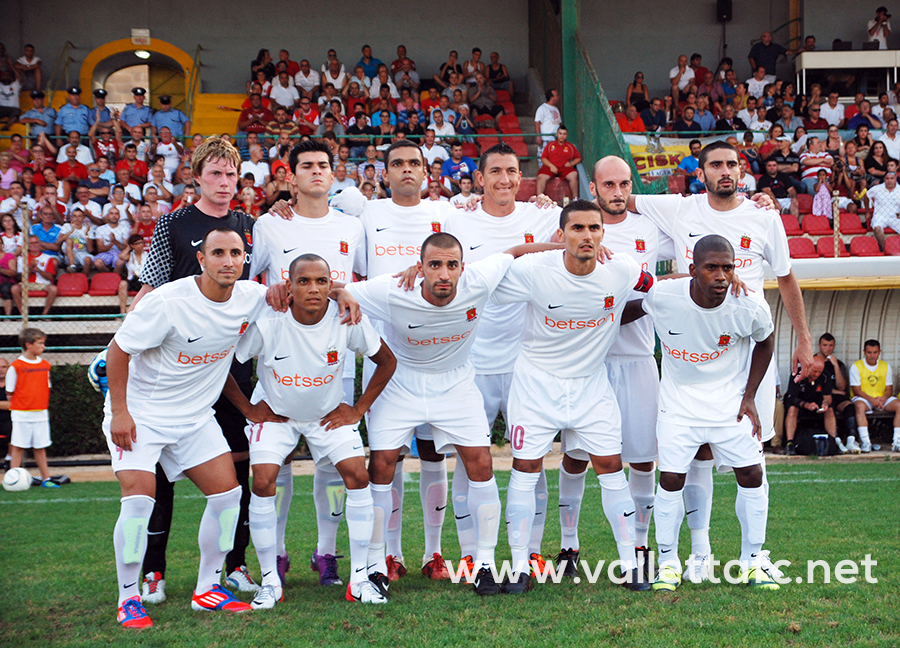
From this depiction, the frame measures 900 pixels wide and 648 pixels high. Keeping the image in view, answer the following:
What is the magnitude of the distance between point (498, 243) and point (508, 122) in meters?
12.8

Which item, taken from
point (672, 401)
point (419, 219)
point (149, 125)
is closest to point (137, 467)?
point (419, 219)

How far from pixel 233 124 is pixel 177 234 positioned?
14497 millimetres

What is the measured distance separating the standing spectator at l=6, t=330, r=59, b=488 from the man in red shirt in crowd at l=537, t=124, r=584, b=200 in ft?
25.7

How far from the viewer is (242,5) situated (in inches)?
786

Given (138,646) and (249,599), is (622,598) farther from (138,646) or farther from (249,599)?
(138,646)

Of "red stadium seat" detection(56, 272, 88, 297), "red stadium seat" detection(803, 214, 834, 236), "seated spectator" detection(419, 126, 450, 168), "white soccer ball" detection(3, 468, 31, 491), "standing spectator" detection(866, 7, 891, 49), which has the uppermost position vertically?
"standing spectator" detection(866, 7, 891, 49)

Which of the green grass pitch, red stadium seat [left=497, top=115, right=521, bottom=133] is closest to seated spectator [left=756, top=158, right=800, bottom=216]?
red stadium seat [left=497, top=115, right=521, bottom=133]

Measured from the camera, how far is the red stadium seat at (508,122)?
58.2 ft

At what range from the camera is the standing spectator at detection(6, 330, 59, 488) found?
10.1 metres

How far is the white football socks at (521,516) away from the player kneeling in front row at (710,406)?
28.6 inches

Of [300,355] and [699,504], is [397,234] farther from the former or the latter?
[699,504]

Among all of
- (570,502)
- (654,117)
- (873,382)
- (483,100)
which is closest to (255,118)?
(483,100)

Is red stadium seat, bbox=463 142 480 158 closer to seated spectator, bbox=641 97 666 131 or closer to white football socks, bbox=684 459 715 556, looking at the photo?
seated spectator, bbox=641 97 666 131

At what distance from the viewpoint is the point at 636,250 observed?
551 centimetres
